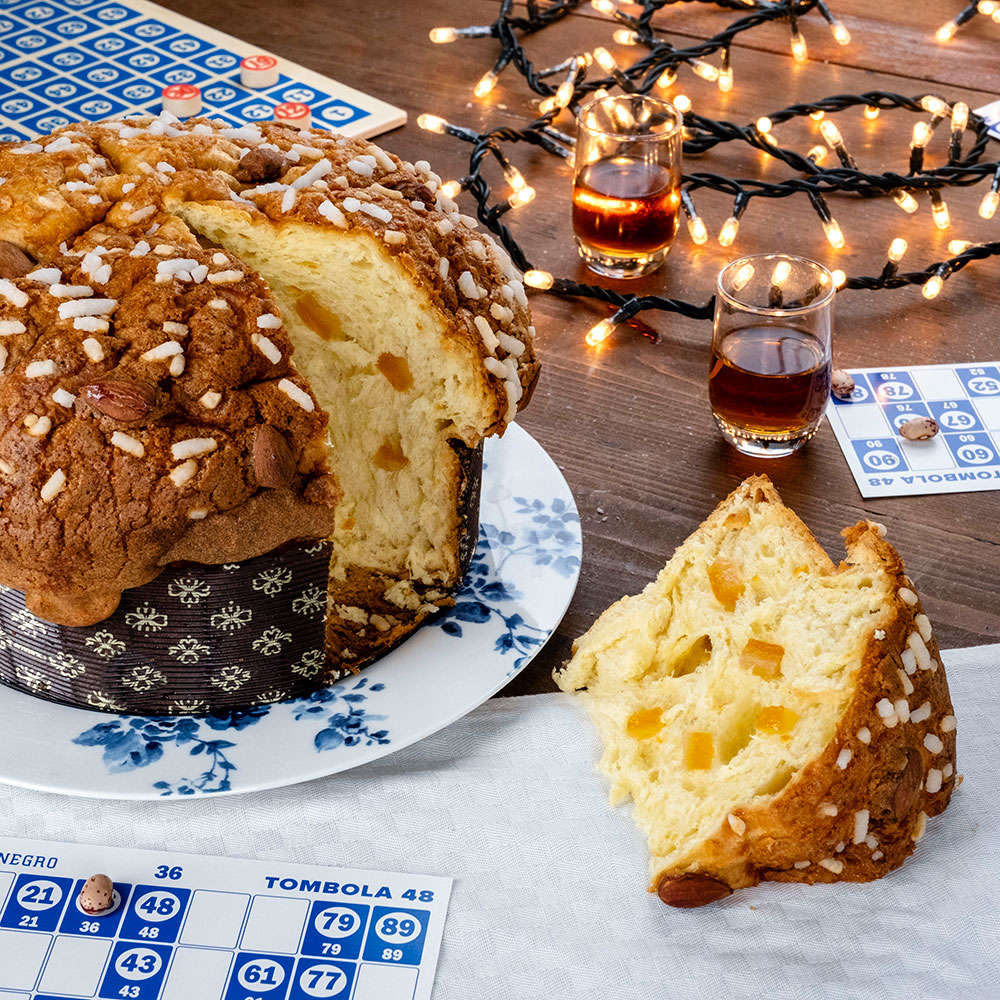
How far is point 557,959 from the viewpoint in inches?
48.6

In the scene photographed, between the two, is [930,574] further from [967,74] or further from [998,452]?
[967,74]

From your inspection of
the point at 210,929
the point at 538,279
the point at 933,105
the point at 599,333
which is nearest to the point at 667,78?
the point at 933,105

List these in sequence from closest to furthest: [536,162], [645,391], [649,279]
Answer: [645,391] < [649,279] < [536,162]

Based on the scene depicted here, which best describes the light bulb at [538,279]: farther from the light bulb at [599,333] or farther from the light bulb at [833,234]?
the light bulb at [833,234]

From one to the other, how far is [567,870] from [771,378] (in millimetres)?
821

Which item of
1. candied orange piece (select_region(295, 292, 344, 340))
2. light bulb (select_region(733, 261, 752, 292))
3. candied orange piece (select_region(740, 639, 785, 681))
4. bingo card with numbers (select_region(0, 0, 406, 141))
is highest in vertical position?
candied orange piece (select_region(295, 292, 344, 340))

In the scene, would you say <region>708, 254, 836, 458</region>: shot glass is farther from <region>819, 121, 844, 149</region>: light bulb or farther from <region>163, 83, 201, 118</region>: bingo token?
<region>163, 83, 201, 118</region>: bingo token

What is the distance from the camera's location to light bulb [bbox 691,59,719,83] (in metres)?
2.95

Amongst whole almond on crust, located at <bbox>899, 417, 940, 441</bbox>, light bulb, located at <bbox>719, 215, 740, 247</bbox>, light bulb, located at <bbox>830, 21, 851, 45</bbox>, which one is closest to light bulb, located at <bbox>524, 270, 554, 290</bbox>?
light bulb, located at <bbox>719, 215, 740, 247</bbox>

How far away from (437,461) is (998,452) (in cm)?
93

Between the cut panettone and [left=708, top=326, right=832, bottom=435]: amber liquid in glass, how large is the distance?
36cm

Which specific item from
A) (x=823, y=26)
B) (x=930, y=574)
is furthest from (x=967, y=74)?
(x=930, y=574)

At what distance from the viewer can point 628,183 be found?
2.21 m

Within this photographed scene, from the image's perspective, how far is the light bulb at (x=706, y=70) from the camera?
2.95 m
